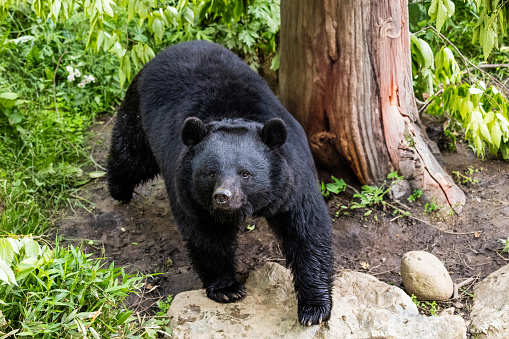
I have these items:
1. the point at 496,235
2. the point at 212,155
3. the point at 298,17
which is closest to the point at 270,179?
the point at 212,155

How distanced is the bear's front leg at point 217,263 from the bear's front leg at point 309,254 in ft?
1.29

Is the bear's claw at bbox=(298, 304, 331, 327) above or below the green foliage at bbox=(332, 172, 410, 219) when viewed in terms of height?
below

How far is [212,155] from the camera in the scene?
3.59 m

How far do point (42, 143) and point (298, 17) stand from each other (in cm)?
324

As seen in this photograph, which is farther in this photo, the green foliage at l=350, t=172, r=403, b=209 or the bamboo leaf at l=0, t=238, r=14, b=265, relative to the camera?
the green foliage at l=350, t=172, r=403, b=209

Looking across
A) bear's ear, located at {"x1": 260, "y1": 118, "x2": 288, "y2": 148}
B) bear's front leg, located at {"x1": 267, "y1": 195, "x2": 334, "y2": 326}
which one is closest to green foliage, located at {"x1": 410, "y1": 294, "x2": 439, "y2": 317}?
bear's front leg, located at {"x1": 267, "y1": 195, "x2": 334, "y2": 326}

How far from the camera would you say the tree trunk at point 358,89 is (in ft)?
15.4

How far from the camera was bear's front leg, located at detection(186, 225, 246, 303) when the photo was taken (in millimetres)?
4051

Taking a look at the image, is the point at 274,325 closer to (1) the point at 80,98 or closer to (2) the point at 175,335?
(2) the point at 175,335

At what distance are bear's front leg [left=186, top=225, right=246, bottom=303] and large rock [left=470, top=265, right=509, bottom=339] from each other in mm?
1664

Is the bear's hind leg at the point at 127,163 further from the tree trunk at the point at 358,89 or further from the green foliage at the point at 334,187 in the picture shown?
the green foliage at the point at 334,187

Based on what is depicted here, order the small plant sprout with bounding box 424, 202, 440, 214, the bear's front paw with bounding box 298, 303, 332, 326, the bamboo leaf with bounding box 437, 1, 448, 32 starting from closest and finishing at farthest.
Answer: the bamboo leaf with bounding box 437, 1, 448, 32 < the bear's front paw with bounding box 298, 303, 332, 326 < the small plant sprout with bounding box 424, 202, 440, 214

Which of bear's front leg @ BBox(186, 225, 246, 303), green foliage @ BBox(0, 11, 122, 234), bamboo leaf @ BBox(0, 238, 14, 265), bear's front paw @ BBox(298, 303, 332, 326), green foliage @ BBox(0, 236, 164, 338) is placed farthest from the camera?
green foliage @ BBox(0, 11, 122, 234)

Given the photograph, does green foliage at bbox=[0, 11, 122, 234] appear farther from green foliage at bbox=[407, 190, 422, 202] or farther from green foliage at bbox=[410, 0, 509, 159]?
green foliage at bbox=[410, 0, 509, 159]
